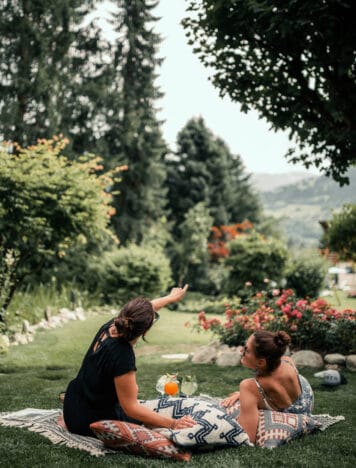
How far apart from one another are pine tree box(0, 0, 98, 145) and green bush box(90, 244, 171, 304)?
18.6 ft

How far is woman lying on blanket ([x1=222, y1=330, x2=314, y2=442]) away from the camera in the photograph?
11.8ft

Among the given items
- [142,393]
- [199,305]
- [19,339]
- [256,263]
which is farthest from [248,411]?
[199,305]

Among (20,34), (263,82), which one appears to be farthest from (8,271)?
(20,34)

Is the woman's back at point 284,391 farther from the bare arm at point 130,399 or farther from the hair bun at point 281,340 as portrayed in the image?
the bare arm at point 130,399

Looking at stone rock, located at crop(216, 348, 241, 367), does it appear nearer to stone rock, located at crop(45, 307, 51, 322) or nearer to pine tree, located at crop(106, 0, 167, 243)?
stone rock, located at crop(45, 307, 51, 322)

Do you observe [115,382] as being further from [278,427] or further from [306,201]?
[306,201]

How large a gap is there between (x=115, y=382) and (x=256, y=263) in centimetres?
1491

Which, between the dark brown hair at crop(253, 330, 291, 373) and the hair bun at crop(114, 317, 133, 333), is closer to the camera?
the hair bun at crop(114, 317, 133, 333)

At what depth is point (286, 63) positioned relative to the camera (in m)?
8.27

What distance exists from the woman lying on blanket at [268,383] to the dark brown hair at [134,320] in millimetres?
827

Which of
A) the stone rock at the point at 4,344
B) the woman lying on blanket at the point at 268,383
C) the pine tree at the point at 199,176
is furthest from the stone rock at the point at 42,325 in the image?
the pine tree at the point at 199,176

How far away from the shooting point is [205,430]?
11.1 ft

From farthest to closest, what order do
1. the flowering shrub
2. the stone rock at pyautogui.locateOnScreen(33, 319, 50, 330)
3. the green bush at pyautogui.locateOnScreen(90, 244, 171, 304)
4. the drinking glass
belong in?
1. the green bush at pyautogui.locateOnScreen(90, 244, 171, 304)
2. the stone rock at pyautogui.locateOnScreen(33, 319, 50, 330)
3. the flowering shrub
4. the drinking glass

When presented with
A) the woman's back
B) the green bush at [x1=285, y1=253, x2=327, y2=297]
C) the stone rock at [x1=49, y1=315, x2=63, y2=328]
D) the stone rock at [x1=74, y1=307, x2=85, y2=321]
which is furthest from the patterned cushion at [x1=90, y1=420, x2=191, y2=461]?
the green bush at [x1=285, y1=253, x2=327, y2=297]
